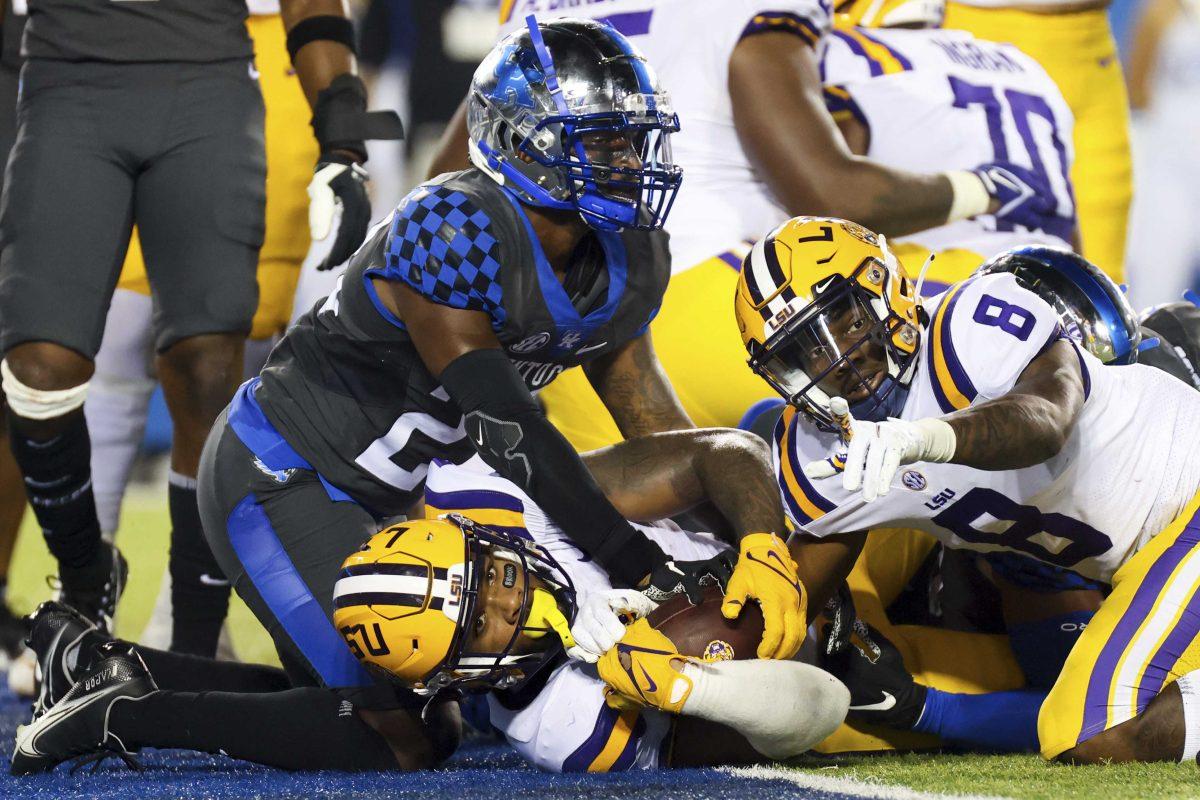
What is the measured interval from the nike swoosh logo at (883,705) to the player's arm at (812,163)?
1.57 meters

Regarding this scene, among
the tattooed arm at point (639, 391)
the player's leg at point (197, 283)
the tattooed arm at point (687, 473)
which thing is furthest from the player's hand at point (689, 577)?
the player's leg at point (197, 283)

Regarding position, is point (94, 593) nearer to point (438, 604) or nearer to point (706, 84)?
point (438, 604)

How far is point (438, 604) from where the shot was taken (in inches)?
85.4

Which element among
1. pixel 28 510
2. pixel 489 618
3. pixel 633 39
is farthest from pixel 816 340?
pixel 28 510

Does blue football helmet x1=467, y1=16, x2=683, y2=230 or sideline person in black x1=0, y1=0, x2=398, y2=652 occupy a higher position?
blue football helmet x1=467, y1=16, x2=683, y2=230

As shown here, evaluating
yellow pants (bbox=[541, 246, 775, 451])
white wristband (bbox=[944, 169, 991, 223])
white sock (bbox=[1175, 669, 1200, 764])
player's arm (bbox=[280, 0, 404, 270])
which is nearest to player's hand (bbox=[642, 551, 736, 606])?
white sock (bbox=[1175, 669, 1200, 764])

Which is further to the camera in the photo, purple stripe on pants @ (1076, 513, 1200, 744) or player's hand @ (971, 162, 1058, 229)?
player's hand @ (971, 162, 1058, 229)

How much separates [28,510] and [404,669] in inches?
Result: 107

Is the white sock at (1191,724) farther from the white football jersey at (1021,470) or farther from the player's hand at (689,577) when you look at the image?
the player's hand at (689,577)

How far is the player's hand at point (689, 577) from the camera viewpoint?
222cm

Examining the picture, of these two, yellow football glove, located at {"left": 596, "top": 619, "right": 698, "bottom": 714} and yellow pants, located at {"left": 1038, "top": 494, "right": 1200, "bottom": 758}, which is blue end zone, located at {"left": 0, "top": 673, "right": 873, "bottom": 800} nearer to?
yellow football glove, located at {"left": 596, "top": 619, "right": 698, "bottom": 714}

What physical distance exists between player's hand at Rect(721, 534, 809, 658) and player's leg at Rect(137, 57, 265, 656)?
160 cm

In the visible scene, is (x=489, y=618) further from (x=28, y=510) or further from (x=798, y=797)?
(x=28, y=510)

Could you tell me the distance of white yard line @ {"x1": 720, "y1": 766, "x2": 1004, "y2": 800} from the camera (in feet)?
6.42
